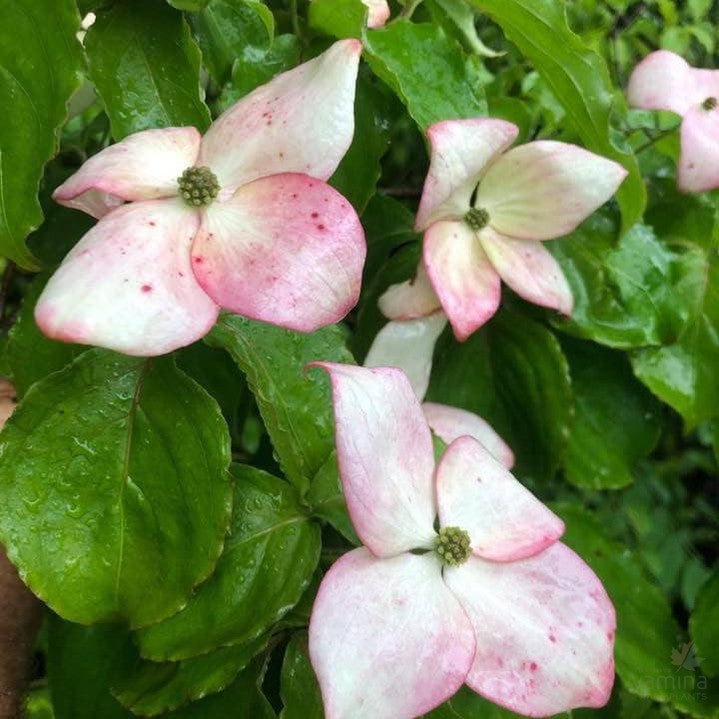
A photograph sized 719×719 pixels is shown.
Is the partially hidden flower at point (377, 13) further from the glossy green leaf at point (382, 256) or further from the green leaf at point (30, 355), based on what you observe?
the green leaf at point (30, 355)

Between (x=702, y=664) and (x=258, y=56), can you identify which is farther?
(x=702, y=664)

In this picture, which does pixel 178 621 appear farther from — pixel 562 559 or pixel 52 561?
pixel 562 559

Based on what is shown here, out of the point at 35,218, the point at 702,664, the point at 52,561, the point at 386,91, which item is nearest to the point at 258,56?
the point at 386,91

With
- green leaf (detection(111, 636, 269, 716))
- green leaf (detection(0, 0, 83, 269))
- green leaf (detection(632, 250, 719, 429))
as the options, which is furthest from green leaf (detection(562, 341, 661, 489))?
green leaf (detection(0, 0, 83, 269))

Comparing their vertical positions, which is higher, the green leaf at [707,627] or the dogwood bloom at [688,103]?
the dogwood bloom at [688,103]

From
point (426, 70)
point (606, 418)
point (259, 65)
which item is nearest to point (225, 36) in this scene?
point (259, 65)

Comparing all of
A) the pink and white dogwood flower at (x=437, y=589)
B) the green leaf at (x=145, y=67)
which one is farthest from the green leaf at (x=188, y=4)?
the pink and white dogwood flower at (x=437, y=589)

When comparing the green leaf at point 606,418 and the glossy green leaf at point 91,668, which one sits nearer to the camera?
the glossy green leaf at point 91,668
